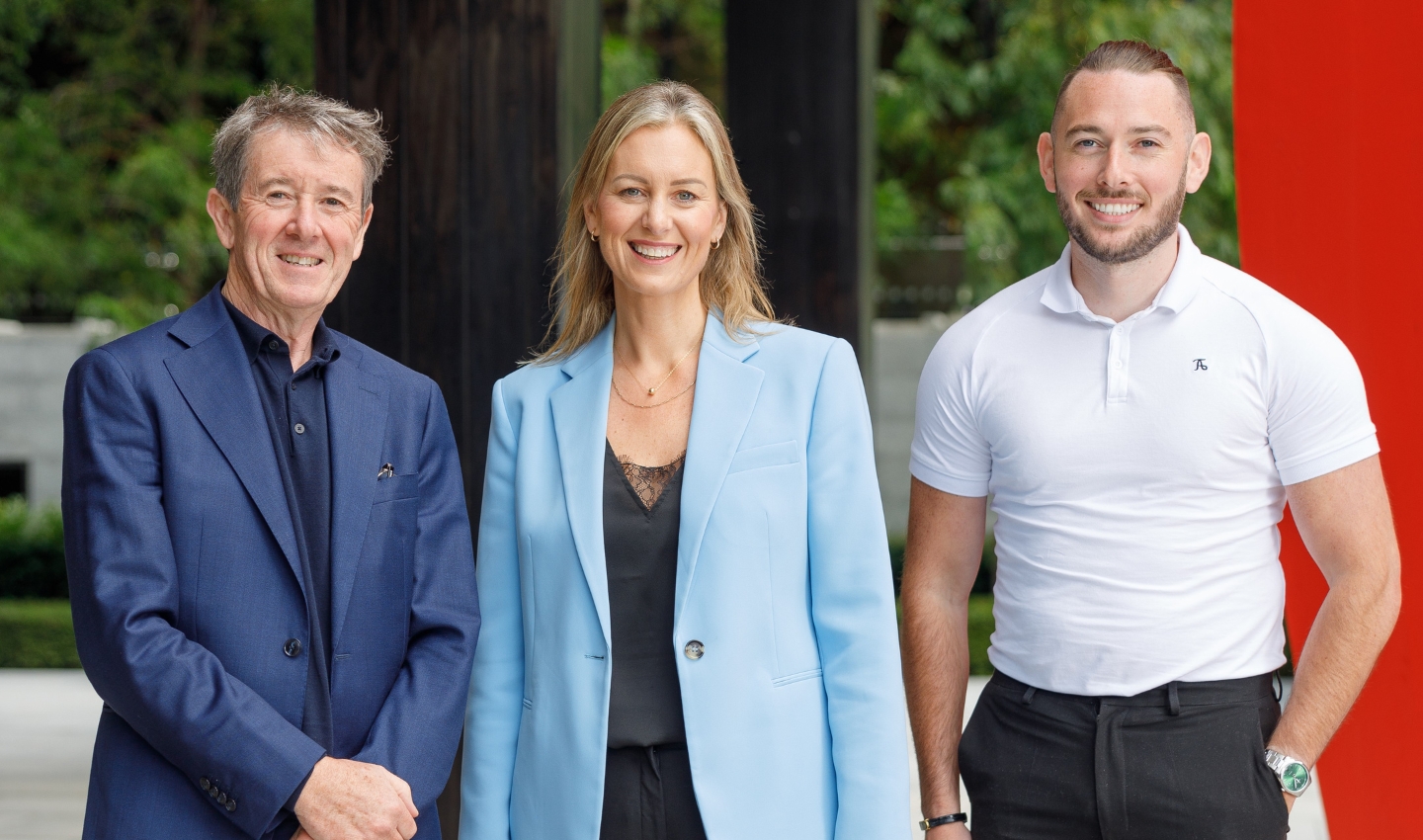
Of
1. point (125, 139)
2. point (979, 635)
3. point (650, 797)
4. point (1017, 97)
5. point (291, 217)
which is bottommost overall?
point (979, 635)

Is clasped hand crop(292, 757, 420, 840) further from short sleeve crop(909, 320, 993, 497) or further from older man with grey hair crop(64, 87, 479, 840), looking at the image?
short sleeve crop(909, 320, 993, 497)

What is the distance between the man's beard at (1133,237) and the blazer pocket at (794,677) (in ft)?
2.71

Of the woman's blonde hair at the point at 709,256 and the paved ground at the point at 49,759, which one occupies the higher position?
the woman's blonde hair at the point at 709,256

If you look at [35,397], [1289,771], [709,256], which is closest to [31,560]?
[35,397]

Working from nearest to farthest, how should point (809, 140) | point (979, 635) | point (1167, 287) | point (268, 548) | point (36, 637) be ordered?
point (268, 548)
point (1167, 287)
point (809, 140)
point (979, 635)
point (36, 637)

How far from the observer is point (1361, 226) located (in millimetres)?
3254

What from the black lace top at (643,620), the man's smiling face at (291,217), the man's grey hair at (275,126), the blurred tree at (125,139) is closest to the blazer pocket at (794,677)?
the black lace top at (643,620)

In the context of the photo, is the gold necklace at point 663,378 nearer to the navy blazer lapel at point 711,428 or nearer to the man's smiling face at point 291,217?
the navy blazer lapel at point 711,428

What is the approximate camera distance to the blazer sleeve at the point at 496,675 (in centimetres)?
245

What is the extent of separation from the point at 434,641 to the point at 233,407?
48 cm

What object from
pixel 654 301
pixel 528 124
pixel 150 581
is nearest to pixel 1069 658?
pixel 654 301

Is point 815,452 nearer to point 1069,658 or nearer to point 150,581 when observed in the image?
point 1069,658

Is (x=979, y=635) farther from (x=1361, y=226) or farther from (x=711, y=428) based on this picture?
(x=711, y=428)

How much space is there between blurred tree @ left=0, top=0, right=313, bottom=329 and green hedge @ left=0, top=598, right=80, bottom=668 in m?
2.40
